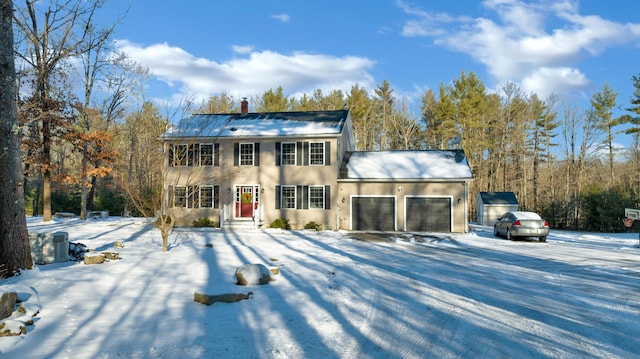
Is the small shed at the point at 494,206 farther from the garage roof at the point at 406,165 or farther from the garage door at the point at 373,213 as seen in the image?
the garage door at the point at 373,213

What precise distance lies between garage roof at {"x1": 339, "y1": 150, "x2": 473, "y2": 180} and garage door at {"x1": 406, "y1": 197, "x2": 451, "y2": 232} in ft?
4.16

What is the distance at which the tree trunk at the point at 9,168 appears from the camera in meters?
7.93

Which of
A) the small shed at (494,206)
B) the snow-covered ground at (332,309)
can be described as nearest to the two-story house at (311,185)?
the small shed at (494,206)

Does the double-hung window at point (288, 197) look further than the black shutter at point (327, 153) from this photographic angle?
Yes

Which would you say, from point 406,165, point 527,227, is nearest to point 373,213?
point 406,165

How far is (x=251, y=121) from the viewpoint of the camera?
25.7 m

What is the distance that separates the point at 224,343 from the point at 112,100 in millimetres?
29182

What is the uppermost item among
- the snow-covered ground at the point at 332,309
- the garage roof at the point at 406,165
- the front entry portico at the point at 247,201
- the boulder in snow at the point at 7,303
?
the garage roof at the point at 406,165

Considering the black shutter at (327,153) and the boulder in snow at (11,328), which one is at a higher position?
the black shutter at (327,153)

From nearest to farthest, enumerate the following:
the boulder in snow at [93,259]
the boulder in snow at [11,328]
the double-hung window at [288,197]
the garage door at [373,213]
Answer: the boulder in snow at [11,328], the boulder in snow at [93,259], the garage door at [373,213], the double-hung window at [288,197]

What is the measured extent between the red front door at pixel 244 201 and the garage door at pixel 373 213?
18.3 feet

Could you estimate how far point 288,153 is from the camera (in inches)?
931

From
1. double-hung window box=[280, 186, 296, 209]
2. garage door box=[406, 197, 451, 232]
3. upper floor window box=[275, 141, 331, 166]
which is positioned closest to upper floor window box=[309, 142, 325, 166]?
upper floor window box=[275, 141, 331, 166]

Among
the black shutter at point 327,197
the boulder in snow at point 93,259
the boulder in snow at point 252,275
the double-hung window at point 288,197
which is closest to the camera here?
the boulder in snow at point 252,275
